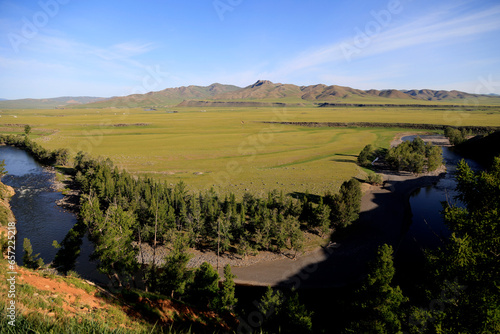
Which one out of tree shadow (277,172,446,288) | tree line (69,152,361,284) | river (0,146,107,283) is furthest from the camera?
tree line (69,152,361,284)

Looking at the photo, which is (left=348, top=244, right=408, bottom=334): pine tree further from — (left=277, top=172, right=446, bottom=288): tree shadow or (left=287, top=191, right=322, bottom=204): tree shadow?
(left=287, top=191, right=322, bottom=204): tree shadow

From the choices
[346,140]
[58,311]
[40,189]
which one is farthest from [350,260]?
[346,140]

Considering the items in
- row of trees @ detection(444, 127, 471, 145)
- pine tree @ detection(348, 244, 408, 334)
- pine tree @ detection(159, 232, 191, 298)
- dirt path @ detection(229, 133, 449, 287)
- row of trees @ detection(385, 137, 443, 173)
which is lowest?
dirt path @ detection(229, 133, 449, 287)

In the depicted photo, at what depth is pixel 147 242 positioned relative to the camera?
125 feet

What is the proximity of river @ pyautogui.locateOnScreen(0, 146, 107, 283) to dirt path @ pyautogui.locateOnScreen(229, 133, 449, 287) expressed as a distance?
65.6 feet

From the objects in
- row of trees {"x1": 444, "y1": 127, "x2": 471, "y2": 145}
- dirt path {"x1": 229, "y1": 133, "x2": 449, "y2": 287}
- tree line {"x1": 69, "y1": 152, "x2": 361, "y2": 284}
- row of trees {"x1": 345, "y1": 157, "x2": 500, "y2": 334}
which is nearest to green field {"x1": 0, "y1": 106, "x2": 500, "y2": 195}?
dirt path {"x1": 229, "y1": 133, "x2": 449, "y2": 287}

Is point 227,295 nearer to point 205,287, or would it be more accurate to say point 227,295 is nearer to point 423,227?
point 205,287

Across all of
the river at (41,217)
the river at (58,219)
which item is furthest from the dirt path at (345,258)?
the river at (41,217)

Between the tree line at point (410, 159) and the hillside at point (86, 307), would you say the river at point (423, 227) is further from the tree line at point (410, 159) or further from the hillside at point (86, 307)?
the hillside at point (86, 307)

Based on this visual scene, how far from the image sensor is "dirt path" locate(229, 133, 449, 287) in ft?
99.4

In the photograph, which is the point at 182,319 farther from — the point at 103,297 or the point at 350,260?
the point at 350,260

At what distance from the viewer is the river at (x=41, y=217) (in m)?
33.3

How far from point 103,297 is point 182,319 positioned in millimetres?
4793

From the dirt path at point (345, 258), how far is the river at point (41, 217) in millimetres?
20003
